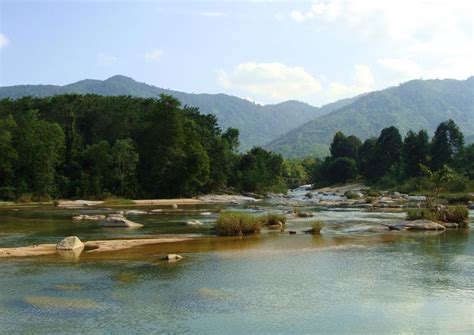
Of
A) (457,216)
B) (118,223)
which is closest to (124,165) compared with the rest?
(118,223)

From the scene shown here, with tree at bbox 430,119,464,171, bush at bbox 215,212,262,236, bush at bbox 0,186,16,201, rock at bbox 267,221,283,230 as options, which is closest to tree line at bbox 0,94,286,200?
bush at bbox 0,186,16,201

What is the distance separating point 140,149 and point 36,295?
3346 inches

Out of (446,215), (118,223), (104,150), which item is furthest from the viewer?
(104,150)

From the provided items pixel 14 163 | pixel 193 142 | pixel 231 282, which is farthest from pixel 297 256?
pixel 193 142

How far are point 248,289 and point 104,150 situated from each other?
7869cm

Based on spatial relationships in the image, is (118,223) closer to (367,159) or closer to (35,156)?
(35,156)

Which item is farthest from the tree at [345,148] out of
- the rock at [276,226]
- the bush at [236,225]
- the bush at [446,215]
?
the bush at [236,225]

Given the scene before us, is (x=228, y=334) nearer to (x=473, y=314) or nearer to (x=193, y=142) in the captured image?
(x=473, y=314)

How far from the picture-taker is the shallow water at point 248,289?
18016 millimetres

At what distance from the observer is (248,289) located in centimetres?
2314

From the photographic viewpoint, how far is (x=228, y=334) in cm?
1691

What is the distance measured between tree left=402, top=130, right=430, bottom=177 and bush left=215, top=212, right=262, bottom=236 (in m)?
89.5

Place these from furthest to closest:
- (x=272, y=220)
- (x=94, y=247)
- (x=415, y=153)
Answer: (x=415, y=153) → (x=272, y=220) → (x=94, y=247)

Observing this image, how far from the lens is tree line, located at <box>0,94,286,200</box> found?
90.2 metres
